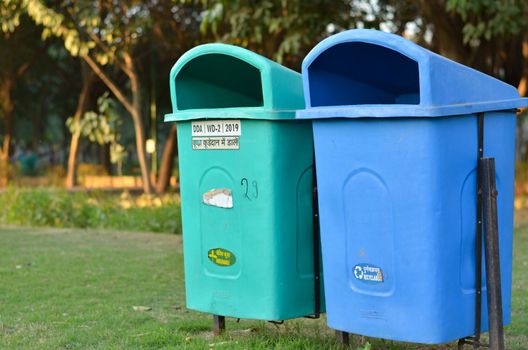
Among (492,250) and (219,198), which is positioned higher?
(219,198)

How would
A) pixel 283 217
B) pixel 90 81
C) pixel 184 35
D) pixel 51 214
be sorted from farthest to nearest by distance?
1. pixel 90 81
2. pixel 184 35
3. pixel 51 214
4. pixel 283 217

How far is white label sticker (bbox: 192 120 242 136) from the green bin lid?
4cm

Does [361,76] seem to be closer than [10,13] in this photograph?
Yes

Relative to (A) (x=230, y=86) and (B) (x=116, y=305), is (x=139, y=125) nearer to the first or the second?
(B) (x=116, y=305)

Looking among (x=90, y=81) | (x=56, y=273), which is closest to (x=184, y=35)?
(x=90, y=81)

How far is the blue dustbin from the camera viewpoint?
437 cm

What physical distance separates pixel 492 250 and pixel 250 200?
136cm

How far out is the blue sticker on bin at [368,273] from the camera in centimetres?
459

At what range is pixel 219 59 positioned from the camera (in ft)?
18.4

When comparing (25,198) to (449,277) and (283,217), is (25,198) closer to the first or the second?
(283,217)

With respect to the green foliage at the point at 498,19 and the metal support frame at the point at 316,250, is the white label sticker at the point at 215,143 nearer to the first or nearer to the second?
the metal support frame at the point at 316,250

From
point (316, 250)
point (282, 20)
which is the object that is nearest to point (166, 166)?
point (282, 20)

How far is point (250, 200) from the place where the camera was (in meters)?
5.10

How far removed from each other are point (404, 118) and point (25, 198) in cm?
1074
